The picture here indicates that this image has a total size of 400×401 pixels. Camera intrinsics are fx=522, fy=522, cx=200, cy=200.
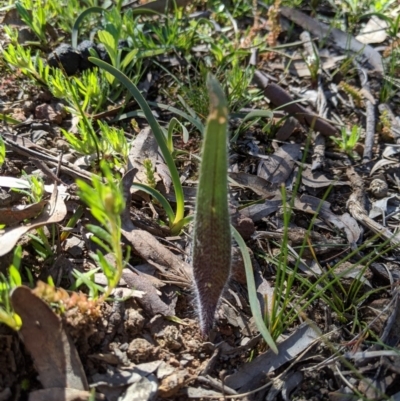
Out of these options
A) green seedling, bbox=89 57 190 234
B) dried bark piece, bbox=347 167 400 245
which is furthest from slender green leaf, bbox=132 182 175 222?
dried bark piece, bbox=347 167 400 245

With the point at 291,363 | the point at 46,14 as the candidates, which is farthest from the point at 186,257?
the point at 46,14

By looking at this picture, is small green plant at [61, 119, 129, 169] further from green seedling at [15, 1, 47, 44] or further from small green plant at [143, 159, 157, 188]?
green seedling at [15, 1, 47, 44]

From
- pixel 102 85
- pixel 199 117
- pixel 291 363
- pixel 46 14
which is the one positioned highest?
pixel 46 14

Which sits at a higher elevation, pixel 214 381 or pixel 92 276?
pixel 92 276

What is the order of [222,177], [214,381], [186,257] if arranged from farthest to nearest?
[186,257] → [214,381] → [222,177]

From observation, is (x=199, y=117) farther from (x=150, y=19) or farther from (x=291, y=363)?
(x=291, y=363)

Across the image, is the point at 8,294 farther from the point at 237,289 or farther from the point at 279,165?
the point at 279,165

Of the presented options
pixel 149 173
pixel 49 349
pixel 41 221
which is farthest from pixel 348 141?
pixel 49 349

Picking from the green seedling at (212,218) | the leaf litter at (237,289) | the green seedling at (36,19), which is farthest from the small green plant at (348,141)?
the green seedling at (36,19)
